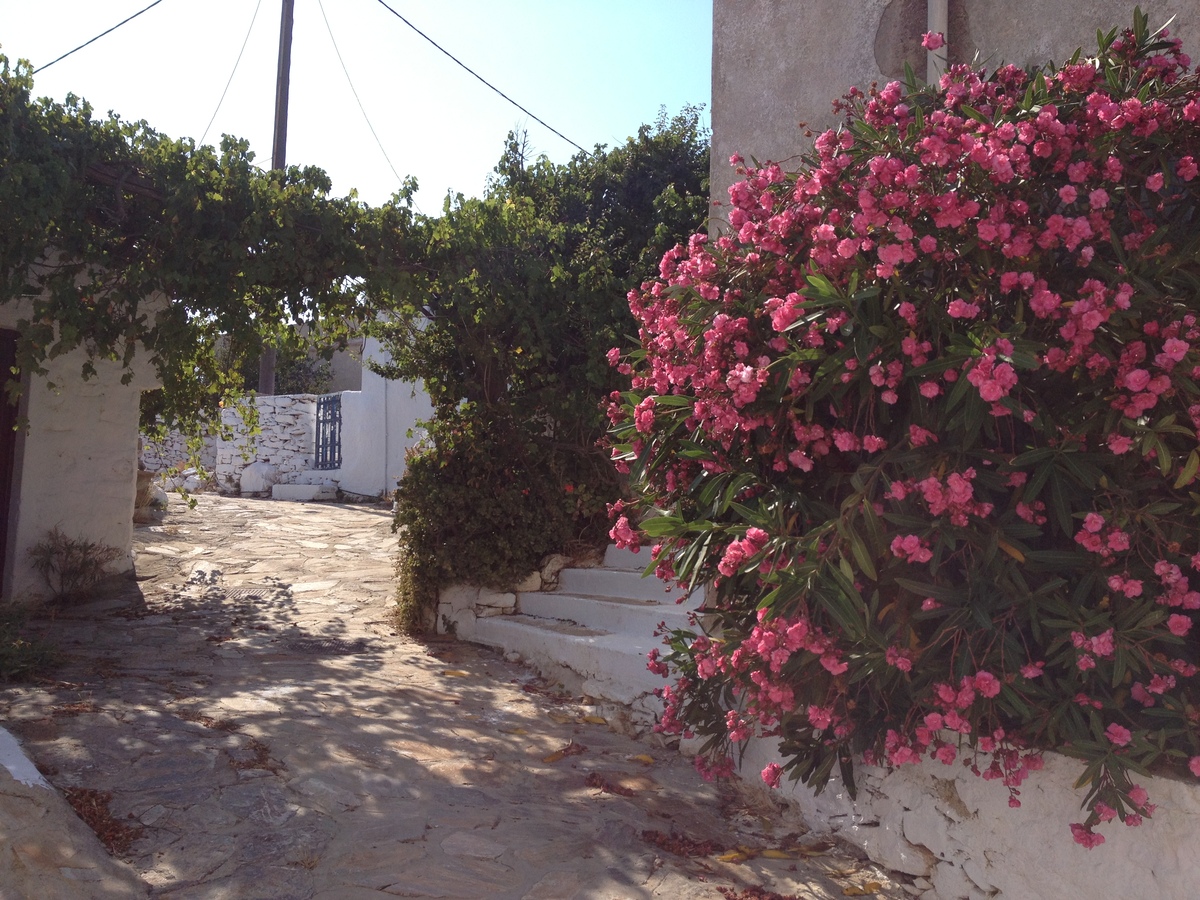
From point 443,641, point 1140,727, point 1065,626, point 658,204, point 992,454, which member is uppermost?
point 658,204

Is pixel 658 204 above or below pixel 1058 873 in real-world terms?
above

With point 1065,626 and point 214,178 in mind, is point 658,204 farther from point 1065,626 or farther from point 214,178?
point 1065,626

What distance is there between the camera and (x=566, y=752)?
4406 mm

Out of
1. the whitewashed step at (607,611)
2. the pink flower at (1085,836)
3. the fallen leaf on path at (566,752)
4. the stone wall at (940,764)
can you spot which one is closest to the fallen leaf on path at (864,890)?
the stone wall at (940,764)

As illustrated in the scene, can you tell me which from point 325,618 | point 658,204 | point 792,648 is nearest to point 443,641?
point 325,618

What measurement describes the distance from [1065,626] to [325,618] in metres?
5.94

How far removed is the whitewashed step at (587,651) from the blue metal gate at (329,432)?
11333 millimetres

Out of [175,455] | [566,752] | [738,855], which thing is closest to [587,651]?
[566,752]

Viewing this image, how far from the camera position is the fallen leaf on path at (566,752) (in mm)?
4324

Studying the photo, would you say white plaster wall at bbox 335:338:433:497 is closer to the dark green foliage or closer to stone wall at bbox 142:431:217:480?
stone wall at bbox 142:431:217:480

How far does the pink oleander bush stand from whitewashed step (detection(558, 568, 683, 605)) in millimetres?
2974

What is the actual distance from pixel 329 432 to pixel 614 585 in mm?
12187

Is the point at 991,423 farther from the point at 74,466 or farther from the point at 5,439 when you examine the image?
the point at 5,439

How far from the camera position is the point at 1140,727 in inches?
100.0
